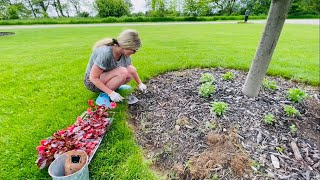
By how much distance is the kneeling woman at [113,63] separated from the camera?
2520mm

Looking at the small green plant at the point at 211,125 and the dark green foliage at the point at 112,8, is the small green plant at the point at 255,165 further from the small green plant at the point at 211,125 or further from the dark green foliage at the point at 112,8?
the dark green foliage at the point at 112,8

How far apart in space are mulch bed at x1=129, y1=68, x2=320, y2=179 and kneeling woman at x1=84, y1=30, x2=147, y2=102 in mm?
402

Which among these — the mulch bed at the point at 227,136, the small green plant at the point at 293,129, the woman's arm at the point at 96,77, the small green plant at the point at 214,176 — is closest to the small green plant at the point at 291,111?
the mulch bed at the point at 227,136

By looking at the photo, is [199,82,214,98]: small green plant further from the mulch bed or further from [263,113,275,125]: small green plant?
[263,113,275,125]: small green plant

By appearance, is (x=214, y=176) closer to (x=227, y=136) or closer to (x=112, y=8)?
(x=227, y=136)

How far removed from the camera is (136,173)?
195 centimetres

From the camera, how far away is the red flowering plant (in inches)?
73.0

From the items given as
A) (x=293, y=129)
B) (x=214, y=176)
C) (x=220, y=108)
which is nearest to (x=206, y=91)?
(x=220, y=108)

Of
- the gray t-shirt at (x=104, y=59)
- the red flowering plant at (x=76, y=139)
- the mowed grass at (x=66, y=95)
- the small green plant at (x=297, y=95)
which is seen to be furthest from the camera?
the small green plant at (x=297, y=95)

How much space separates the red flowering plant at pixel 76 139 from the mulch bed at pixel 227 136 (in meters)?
0.43

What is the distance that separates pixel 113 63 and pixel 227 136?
1549mm

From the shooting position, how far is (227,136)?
7.25 feet

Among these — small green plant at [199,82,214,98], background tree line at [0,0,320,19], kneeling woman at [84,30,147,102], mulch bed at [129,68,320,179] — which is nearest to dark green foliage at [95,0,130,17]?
background tree line at [0,0,320,19]

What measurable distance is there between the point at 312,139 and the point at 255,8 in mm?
31121
